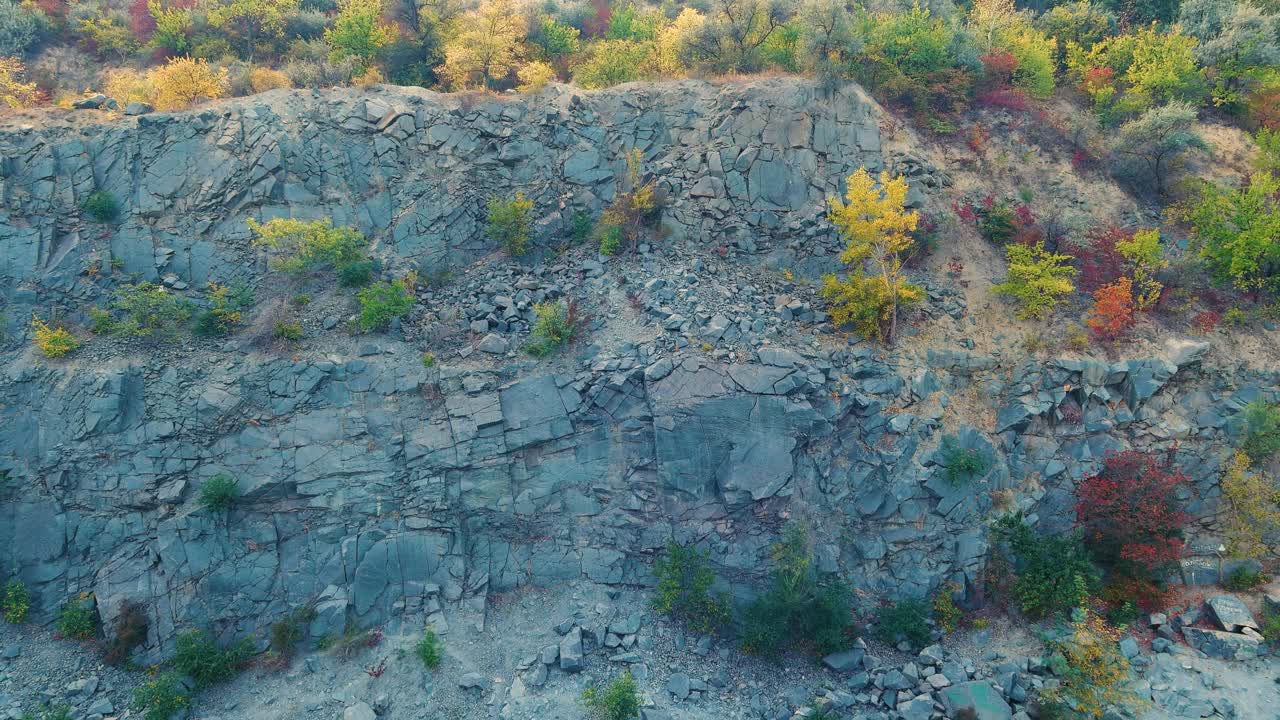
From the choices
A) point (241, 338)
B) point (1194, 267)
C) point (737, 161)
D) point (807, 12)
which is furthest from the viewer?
point (807, 12)

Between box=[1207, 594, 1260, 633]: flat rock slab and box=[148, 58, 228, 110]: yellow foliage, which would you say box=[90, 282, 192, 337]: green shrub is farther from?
box=[1207, 594, 1260, 633]: flat rock slab

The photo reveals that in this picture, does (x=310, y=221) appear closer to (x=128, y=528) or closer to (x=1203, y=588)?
Answer: (x=128, y=528)

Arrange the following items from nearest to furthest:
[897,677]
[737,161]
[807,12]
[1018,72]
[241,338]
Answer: [897,677]
[241,338]
[737,161]
[807,12]
[1018,72]

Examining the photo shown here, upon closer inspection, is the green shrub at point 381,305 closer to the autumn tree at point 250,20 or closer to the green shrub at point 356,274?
the green shrub at point 356,274

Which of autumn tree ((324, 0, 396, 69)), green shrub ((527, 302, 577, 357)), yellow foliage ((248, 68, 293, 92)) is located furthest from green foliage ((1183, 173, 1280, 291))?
yellow foliage ((248, 68, 293, 92))

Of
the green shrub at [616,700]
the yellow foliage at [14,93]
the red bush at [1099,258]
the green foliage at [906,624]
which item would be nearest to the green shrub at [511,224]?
the green shrub at [616,700]

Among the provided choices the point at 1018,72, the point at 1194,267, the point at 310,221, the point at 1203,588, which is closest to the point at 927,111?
the point at 1018,72
